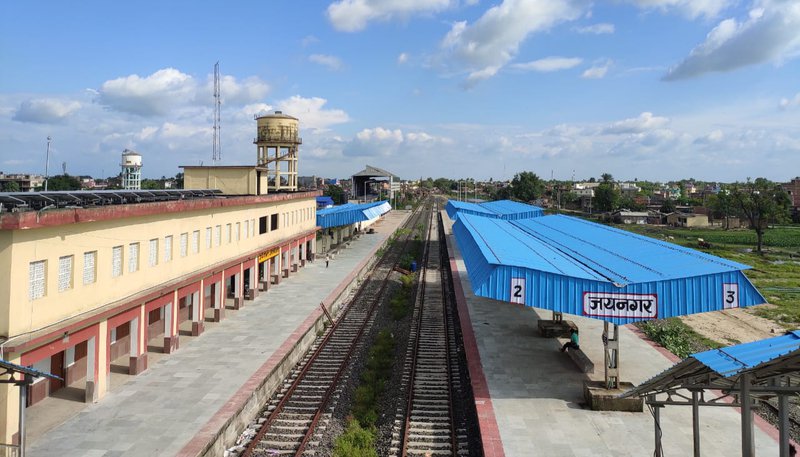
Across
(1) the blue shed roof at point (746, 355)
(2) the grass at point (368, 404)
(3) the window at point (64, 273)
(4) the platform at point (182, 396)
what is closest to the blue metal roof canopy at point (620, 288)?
(2) the grass at point (368, 404)

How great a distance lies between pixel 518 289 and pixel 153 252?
467 inches

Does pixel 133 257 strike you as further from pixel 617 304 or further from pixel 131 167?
pixel 131 167

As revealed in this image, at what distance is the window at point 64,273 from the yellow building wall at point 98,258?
9 centimetres

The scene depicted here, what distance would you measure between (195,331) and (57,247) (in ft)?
27.8

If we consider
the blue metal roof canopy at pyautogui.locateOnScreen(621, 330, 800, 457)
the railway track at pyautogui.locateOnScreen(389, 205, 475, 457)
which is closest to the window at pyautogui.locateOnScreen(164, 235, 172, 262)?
the railway track at pyautogui.locateOnScreen(389, 205, 475, 457)

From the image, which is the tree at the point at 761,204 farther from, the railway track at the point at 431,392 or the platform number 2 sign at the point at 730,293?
the platform number 2 sign at the point at 730,293

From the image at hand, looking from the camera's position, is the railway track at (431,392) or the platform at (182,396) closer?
the platform at (182,396)

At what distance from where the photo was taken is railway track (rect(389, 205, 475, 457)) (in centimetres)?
1239

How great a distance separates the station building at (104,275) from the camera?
36.8 ft

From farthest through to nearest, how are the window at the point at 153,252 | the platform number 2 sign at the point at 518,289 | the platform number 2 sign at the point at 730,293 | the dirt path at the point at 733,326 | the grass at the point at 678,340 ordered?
the dirt path at the point at 733,326, the grass at the point at 678,340, the window at the point at 153,252, the platform number 2 sign at the point at 518,289, the platform number 2 sign at the point at 730,293

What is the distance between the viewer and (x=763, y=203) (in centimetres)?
6538

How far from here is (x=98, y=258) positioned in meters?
14.0

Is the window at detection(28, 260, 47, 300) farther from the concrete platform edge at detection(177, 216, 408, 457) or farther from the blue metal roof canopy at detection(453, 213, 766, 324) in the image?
the blue metal roof canopy at detection(453, 213, 766, 324)

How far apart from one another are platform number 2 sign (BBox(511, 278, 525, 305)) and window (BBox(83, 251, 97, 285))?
1132 cm
